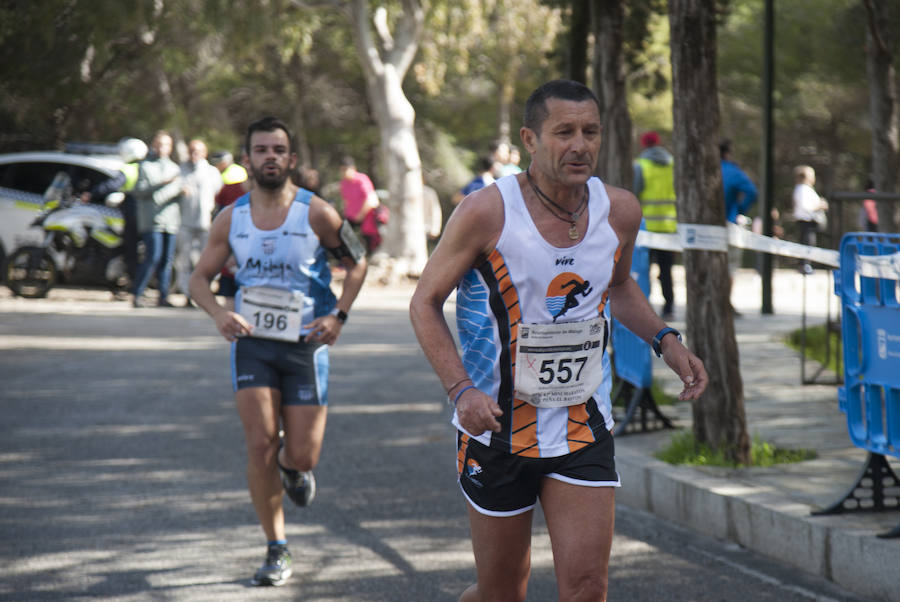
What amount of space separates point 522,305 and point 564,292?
0.44 feet

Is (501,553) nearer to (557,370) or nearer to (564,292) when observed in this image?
(557,370)

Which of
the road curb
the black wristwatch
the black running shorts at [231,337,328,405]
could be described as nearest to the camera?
the black wristwatch

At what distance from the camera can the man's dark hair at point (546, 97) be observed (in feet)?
12.1

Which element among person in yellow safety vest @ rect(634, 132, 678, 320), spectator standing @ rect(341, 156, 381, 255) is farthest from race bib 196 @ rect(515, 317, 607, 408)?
spectator standing @ rect(341, 156, 381, 255)

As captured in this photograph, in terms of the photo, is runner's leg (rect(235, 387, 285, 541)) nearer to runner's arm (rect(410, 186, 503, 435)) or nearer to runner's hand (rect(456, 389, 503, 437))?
runner's arm (rect(410, 186, 503, 435))

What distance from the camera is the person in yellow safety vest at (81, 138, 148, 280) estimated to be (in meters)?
17.1

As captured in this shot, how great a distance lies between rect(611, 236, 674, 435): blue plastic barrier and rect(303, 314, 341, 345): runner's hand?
266 cm

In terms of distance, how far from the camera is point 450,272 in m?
3.64

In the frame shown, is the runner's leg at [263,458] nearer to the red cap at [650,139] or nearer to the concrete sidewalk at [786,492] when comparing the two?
the concrete sidewalk at [786,492]

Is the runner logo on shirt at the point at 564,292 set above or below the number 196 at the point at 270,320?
above

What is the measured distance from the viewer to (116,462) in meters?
8.14

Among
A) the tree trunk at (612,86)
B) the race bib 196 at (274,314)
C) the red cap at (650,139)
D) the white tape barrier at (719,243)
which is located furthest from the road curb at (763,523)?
the red cap at (650,139)

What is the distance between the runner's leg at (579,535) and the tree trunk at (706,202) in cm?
343

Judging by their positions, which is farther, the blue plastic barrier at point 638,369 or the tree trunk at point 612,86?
the tree trunk at point 612,86
